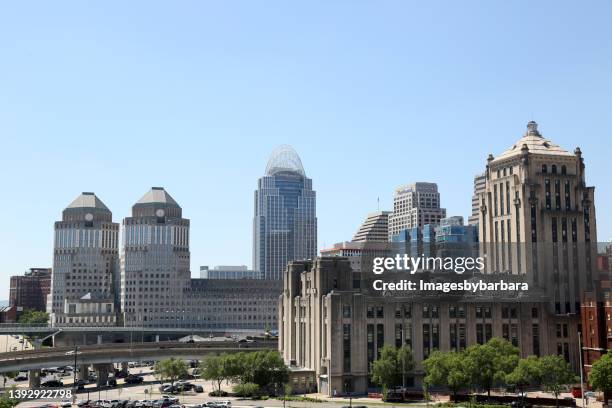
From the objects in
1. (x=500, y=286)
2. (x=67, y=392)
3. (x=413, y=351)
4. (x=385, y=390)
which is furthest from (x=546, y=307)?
(x=67, y=392)

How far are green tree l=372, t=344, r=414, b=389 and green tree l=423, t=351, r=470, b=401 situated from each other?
230 inches

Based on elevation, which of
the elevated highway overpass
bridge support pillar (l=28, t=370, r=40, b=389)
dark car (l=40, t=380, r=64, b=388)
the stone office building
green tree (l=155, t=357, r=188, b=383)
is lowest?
dark car (l=40, t=380, r=64, b=388)

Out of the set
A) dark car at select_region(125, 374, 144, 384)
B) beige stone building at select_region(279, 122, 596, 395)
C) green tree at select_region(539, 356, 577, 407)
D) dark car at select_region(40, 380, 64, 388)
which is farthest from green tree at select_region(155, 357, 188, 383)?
green tree at select_region(539, 356, 577, 407)

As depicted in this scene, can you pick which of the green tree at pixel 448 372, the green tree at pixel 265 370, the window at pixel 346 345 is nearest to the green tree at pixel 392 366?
the window at pixel 346 345

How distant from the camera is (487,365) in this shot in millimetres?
136500

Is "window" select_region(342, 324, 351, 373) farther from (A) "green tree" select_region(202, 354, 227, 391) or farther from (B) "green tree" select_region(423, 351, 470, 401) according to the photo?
(A) "green tree" select_region(202, 354, 227, 391)

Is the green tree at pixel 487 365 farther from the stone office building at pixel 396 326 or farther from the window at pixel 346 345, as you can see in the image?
the window at pixel 346 345

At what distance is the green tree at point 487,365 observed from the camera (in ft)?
443

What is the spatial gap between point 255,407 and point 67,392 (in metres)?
52.8

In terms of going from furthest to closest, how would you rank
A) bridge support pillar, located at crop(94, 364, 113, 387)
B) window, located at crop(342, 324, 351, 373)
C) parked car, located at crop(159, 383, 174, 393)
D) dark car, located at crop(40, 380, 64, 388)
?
bridge support pillar, located at crop(94, 364, 113, 387) < dark car, located at crop(40, 380, 64, 388) < parked car, located at crop(159, 383, 174, 393) < window, located at crop(342, 324, 351, 373)

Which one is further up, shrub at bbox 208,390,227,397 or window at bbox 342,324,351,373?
window at bbox 342,324,351,373

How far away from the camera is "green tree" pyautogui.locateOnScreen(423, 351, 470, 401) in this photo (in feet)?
441

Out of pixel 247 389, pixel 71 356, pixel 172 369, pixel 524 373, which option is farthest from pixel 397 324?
pixel 71 356

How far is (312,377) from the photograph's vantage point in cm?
→ 16038
